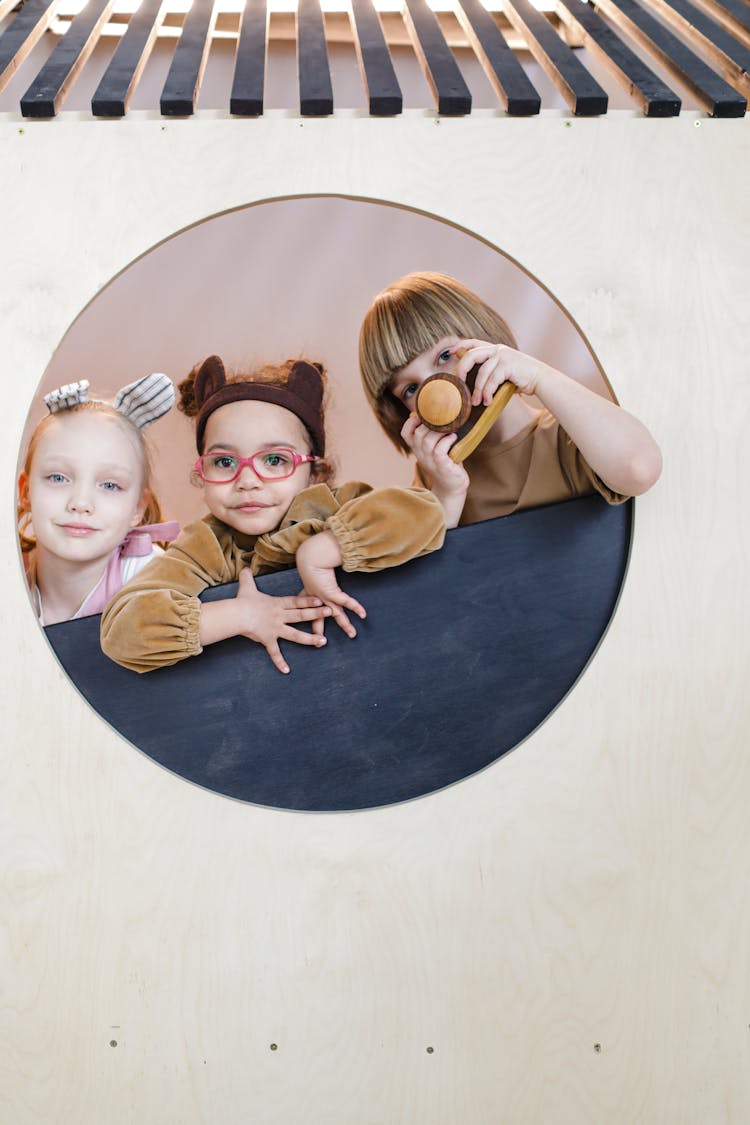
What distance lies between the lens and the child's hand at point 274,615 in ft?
4.23

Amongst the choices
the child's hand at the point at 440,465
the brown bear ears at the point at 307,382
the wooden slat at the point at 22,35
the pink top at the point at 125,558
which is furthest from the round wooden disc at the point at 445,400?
the wooden slat at the point at 22,35

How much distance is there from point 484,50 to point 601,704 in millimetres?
959

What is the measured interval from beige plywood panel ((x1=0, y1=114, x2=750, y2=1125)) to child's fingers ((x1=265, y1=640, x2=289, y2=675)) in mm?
201

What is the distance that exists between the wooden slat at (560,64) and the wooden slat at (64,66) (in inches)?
25.7

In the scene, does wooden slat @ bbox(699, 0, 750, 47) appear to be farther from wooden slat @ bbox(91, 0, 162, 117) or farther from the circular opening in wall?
wooden slat @ bbox(91, 0, 162, 117)

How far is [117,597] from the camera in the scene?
1.28 m

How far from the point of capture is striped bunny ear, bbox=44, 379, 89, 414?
51.4 inches

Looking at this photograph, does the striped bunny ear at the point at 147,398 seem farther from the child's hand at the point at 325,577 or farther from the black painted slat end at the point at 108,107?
the black painted slat end at the point at 108,107

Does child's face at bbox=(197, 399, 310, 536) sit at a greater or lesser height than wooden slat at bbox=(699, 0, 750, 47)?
lesser

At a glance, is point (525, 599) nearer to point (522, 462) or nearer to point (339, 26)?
point (522, 462)

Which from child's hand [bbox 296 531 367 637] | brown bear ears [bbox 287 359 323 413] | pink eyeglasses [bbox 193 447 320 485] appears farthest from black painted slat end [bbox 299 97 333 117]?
child's hand [bbox 296 531 367 637]

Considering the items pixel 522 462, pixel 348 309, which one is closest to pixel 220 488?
pixel 348 309

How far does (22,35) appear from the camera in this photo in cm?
148

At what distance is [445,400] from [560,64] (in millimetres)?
574
